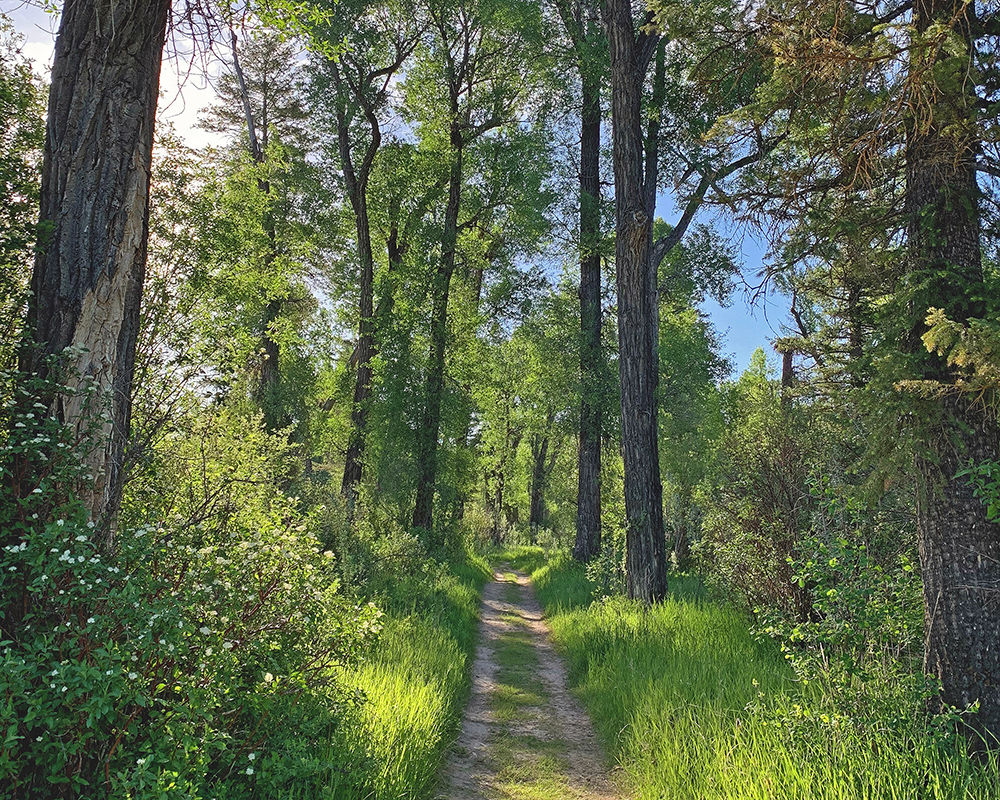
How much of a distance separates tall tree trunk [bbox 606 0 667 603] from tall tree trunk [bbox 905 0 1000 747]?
15.0 feet

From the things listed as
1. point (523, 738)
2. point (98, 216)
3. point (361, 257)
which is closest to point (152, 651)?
point (98, 216)

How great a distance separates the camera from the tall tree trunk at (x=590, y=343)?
1462 cm

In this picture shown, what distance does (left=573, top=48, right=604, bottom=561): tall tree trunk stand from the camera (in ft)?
48.0

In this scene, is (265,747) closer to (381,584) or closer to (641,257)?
(381,584)

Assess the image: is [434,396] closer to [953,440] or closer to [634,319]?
[634,319]

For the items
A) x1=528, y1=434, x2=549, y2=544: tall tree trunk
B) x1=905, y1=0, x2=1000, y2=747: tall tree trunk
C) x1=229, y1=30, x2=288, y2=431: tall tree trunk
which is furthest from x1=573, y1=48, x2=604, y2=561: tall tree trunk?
x1=528, y1=434, x2=549, y2=544: tall tree trunk

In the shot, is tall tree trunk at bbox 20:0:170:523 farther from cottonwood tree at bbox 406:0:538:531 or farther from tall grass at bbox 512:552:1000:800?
cottonwood tree at bbox 406:0:538:531

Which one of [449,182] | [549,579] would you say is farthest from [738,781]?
[449,182]

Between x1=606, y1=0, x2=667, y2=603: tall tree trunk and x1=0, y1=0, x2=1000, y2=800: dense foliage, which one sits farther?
x1=606, y1=0, x2=667, y2=603: tall tree trunk

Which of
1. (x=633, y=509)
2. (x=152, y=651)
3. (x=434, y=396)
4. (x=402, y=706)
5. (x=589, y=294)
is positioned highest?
(x=589, y=294)

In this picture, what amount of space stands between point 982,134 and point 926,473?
2.28m

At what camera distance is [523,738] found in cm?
532

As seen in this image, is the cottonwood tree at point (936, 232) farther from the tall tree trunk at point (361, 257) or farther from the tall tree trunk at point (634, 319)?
the tall tree trunk at point (361, 257)

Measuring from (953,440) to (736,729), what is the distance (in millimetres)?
2423
